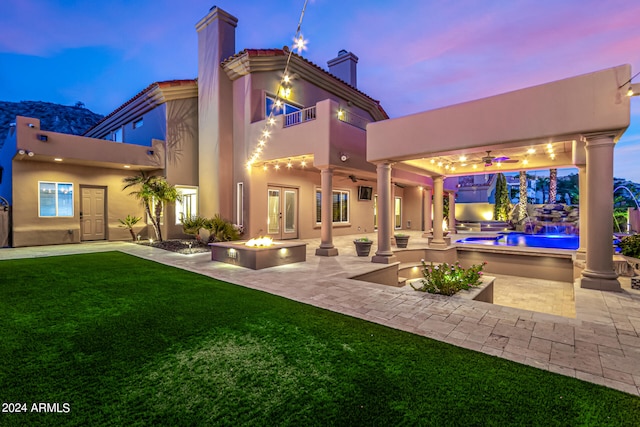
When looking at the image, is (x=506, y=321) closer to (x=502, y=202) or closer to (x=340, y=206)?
(x=340, y=206)

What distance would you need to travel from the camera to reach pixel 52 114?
1709 inches

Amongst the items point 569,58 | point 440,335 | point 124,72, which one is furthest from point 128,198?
point 124,72

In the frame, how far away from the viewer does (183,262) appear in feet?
25.0

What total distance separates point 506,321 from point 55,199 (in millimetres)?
14249

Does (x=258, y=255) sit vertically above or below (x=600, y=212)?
below

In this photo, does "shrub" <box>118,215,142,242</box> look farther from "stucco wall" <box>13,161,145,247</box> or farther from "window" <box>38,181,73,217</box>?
"window" <box>38,181,73,217</box>

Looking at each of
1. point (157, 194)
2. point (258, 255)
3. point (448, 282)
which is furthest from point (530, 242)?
point (157, 194)

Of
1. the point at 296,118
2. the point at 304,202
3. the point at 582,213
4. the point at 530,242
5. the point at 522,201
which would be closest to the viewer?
the point at 582,213

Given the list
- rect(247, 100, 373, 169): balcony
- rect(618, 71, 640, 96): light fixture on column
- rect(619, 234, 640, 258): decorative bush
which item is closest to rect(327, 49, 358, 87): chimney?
rect(247, 100, 373, 169): balcony

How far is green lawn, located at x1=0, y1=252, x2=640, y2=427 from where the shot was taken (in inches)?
75.3

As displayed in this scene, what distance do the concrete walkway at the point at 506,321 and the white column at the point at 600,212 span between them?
0.29m

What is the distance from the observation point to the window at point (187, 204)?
12336 mm

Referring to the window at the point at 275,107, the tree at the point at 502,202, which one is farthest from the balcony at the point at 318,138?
Answer: the tree at the point at 502,202

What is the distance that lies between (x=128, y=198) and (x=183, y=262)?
7057 mm
